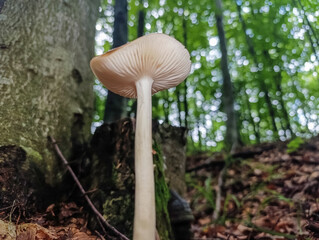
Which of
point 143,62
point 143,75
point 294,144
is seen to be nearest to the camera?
point 143,62

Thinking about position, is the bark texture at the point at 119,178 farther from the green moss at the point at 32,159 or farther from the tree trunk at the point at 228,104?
the tree trunk at the point at 228,104

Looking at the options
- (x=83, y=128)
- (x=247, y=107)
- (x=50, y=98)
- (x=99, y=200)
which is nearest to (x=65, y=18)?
(x=50, y=98)

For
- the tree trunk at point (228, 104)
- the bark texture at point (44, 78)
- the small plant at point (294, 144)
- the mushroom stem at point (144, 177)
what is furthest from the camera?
the tree trunk at point (228, 104)

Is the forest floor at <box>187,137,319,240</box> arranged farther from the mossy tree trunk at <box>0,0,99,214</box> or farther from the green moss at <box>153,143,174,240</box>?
the mossy tree trunk at <box>0,0,99,214</box>

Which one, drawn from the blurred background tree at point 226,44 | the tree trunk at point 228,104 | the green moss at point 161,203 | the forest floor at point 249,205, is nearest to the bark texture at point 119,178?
the green moss at point 161,203

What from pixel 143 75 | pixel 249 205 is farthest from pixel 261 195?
pixel 143 75

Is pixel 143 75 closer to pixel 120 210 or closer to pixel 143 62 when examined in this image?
pixel 143 62

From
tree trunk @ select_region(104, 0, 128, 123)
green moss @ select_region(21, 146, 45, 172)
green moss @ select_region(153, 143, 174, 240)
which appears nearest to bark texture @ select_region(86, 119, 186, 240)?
green moss @ select_region(153, 143, 174, 240)
